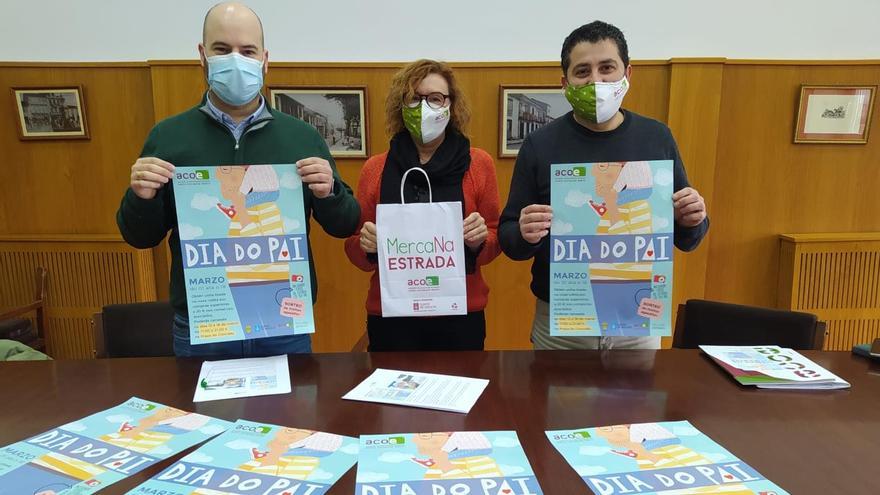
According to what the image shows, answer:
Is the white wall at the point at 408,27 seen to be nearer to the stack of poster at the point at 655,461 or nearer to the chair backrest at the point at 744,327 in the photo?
the chair backrest at the point at 744,327

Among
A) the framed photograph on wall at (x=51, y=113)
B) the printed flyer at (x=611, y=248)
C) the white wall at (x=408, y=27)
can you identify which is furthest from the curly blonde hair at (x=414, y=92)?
the framed photograph on wall at (x=51, y=113)

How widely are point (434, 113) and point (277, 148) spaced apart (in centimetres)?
58

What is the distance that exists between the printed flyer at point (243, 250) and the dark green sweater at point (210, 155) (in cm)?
10

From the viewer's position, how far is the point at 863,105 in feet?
→ 10.8

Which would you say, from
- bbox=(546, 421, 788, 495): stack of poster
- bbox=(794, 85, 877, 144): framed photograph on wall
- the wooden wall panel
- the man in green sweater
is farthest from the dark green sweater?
bbox=(794, 85, 877, 144): framed photograph on wall

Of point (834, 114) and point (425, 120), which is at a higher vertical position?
point (834, 114)

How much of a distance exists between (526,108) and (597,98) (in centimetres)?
172

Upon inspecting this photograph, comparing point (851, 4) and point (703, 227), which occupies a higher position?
point (851, 4)

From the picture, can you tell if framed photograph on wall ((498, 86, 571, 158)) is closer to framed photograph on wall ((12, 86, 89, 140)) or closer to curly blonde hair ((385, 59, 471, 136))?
curly blonde hair ((385, 59, 471, 136))

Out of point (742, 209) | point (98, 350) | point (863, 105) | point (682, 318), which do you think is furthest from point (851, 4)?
point (98, 350)

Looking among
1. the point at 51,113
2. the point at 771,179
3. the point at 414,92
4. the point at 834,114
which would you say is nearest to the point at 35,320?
the point at 51,113

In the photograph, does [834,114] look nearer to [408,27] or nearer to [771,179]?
[771,179]

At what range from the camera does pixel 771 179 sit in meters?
3.35

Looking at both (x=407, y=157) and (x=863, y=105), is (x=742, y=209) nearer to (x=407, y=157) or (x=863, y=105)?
(x=863, y=105)
